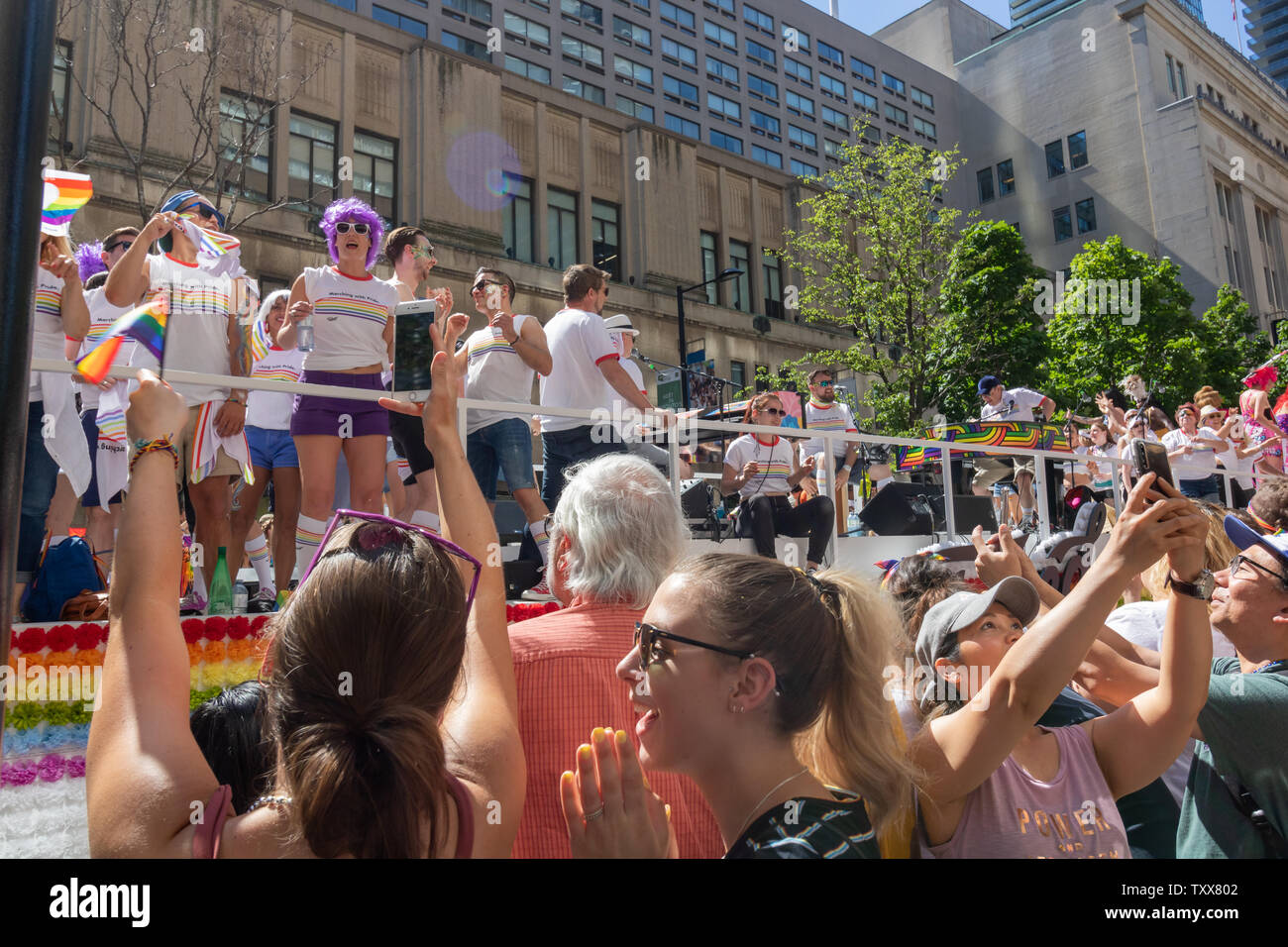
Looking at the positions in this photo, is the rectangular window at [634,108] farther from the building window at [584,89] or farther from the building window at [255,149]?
the building window at [255,149]

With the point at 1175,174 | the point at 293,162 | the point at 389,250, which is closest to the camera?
the point at 389,250

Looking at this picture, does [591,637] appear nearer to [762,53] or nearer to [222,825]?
[222,825]

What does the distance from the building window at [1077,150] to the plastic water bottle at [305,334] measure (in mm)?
48543

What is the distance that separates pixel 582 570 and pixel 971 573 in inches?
205

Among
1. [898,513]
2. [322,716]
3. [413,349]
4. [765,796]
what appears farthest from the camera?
[898,513]

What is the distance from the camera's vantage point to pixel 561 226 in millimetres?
27516

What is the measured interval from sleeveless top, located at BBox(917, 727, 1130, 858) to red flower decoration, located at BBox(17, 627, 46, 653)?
11.0ft

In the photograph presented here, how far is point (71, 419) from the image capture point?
4.27 metres

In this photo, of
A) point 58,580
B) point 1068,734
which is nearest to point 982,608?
point 1068,734

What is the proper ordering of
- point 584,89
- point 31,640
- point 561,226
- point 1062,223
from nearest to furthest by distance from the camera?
1. point 31,640
2. point 561,226
3. point 584,89
4. point 1062,223

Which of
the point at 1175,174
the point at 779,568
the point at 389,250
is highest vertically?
the point at 1175,174

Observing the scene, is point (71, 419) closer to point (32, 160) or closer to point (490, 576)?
point (490, 576)

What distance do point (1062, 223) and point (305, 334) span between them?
160 feet

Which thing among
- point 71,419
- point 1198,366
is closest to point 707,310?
point 1198,366
